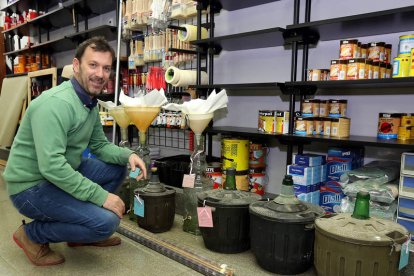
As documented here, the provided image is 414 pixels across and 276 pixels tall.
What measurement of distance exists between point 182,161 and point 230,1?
141 cm

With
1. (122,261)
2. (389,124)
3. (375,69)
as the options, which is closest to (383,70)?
(375,69)

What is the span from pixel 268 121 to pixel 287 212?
104 centimetres

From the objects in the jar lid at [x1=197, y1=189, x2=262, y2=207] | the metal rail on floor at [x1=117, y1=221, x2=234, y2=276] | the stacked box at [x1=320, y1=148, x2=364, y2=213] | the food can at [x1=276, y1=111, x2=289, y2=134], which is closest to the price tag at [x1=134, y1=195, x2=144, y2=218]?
the metal rail on floor at [x1=117, y1=221, x2=234, y2=276]

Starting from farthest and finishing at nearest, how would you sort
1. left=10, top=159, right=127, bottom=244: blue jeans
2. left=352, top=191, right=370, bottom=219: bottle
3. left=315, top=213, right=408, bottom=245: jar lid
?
left=10, top=159, right=127, bottom=244: blue jeans < left=352, top=191, right=370, bottom=219: bottle < left=315, top=213, right=408, bottom=245: jar lid

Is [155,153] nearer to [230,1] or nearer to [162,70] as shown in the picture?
[162,70]

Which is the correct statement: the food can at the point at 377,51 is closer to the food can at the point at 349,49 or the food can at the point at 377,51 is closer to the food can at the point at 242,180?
the food can at the point at 349,49

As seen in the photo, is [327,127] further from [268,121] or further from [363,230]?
[363,230]

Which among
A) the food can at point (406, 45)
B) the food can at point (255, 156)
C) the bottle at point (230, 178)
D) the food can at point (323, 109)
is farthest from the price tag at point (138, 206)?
the food can at point (406, 45)

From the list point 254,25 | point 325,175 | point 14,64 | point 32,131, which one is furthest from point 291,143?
point 14,64

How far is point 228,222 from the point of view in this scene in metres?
1.76

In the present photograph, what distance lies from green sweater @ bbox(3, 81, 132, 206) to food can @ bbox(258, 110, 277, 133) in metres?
1.24

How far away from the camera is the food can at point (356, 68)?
1977 millimetres

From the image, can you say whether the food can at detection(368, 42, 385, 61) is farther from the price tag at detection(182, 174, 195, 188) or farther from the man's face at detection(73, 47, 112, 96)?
the man's face at detection(73, 47, 112, 96)

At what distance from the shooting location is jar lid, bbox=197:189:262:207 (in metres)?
1.76
